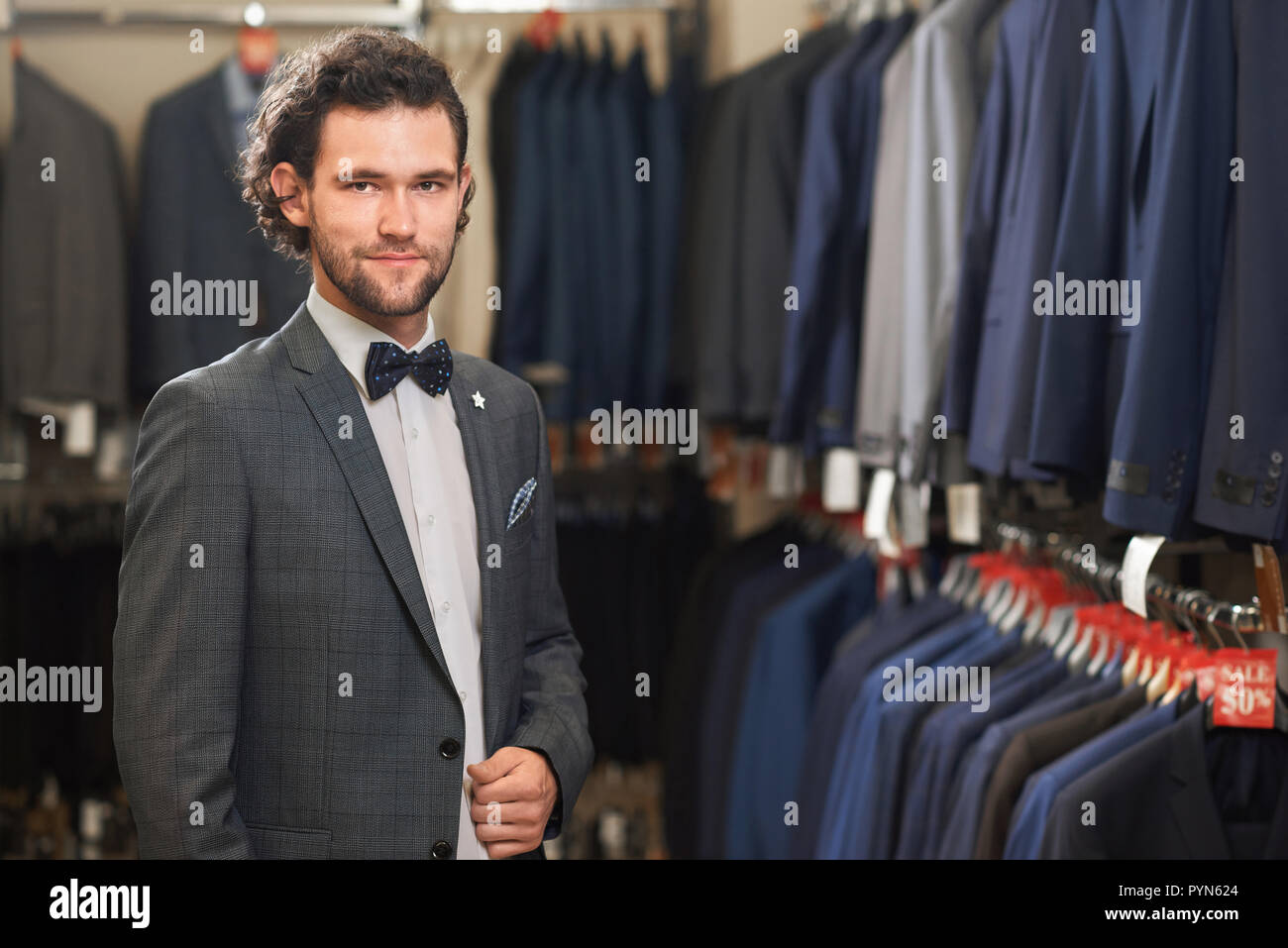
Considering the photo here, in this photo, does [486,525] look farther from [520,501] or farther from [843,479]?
[843,479]

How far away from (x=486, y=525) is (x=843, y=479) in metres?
1.44

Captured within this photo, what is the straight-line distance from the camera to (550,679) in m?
1.06

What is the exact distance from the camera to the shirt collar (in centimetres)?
97

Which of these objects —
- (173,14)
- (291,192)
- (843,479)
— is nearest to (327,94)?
(291,192)

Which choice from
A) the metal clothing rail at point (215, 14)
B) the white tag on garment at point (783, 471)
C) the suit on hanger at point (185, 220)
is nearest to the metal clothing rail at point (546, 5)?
the metal clothing rail at point (215, 14)

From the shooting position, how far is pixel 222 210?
2.14 meters

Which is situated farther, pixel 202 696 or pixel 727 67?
pixel 727 67

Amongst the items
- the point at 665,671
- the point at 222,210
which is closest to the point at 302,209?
the point at 222,210

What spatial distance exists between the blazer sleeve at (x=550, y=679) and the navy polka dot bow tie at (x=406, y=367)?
0.33 feet

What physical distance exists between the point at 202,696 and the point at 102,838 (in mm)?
1867

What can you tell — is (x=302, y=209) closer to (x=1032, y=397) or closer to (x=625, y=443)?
(x=1032, y=397)

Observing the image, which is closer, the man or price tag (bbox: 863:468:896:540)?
the man
